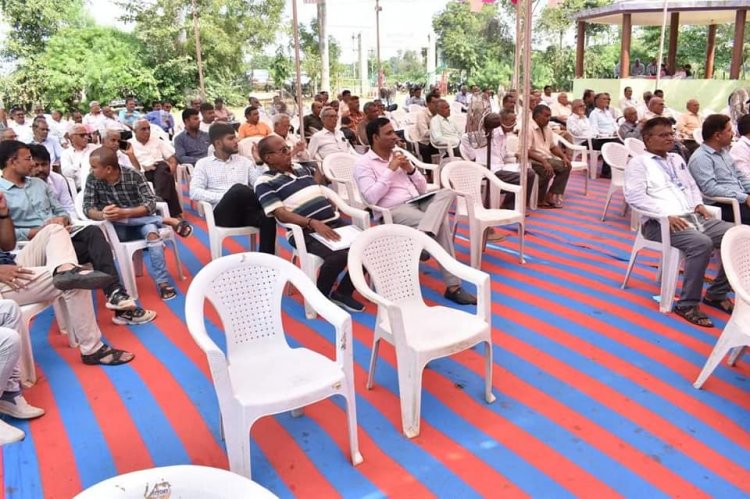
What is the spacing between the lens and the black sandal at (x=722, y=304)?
359 cm

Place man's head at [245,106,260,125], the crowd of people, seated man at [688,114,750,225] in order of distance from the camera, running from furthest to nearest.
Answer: man's head at [245,106,260,125] → seated man at [688,114,750,225] → the crowd of people

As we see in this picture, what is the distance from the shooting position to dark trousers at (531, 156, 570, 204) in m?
6.15

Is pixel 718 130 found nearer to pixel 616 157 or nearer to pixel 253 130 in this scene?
pixel 616 157

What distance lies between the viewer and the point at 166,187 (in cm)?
572

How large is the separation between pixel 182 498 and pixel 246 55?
26.4 meters

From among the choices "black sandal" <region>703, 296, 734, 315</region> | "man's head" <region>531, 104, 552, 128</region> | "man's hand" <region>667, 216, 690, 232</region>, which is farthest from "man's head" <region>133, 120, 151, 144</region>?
"black sandal" <region>703, 296, 734, 315</region>

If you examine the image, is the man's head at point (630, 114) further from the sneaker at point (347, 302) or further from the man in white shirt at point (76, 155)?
the man in white shirt at point (76, 155)

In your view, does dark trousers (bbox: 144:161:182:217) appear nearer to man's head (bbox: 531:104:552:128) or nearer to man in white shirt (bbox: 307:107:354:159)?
man in white shirt (bbox: 307:107:354:159)

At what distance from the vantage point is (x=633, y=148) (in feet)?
20.5

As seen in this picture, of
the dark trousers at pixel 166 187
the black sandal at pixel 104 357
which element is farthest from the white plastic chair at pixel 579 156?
the black sandal at pixel 104 357

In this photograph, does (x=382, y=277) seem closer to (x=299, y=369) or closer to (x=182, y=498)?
(x=299, y=369)

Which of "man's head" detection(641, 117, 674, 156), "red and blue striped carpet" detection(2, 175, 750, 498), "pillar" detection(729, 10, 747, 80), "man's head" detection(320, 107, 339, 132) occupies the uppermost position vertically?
"pillar" detection(729, 10, 747, 80)

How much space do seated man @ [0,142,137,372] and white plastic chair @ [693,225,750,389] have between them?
2.85 metres

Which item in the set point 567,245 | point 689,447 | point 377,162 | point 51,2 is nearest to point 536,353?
point 689,447
